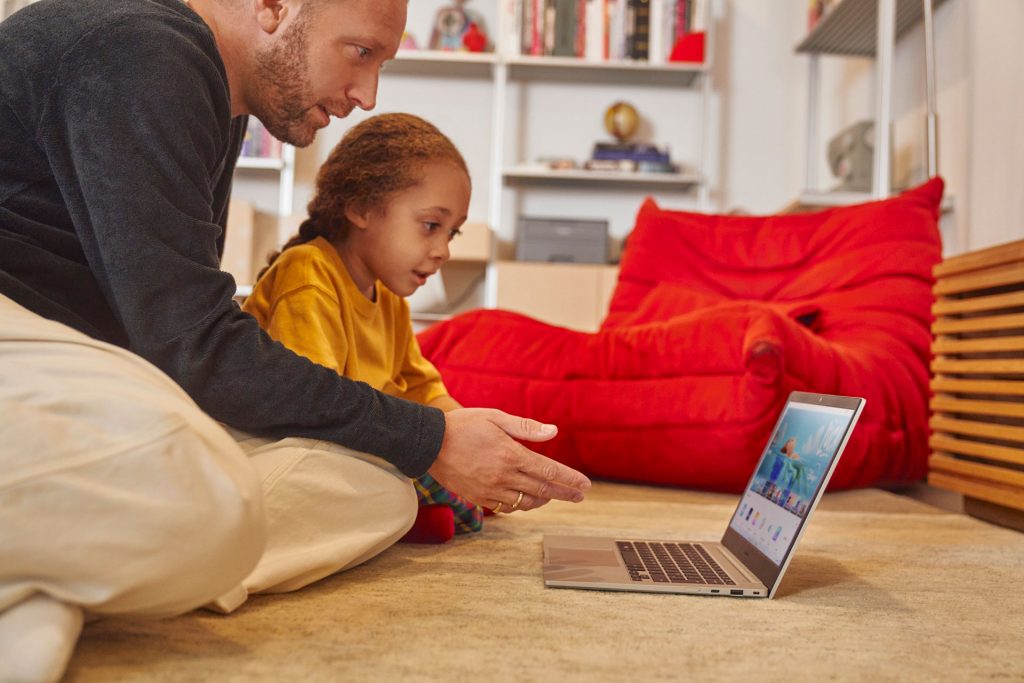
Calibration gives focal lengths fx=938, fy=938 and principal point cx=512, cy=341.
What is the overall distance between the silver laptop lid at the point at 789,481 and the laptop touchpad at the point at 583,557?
160 millimetres

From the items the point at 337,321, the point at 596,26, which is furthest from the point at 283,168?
the point at 337,321

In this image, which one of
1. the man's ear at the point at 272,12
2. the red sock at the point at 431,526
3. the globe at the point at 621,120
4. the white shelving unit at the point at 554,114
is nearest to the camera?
the man's ear at the point at 272,12

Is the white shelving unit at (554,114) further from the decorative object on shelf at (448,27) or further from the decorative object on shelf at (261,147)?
the decorative object on shelf at (261,147)

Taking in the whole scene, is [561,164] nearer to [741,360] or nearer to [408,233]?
[741,360]

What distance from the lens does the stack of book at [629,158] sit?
3691 mm

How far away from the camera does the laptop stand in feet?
3.26

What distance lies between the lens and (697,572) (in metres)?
1.07

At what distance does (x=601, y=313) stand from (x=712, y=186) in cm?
90

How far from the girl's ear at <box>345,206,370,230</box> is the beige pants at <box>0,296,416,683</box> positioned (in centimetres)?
65

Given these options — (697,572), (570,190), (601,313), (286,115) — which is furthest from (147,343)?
(570,190)

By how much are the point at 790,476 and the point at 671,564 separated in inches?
6.8

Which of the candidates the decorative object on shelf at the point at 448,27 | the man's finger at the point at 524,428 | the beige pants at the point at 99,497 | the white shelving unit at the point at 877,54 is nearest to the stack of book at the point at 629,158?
the white shelving unit at the point at 877,54

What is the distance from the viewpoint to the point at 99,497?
65cm

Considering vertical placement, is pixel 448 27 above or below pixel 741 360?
above
